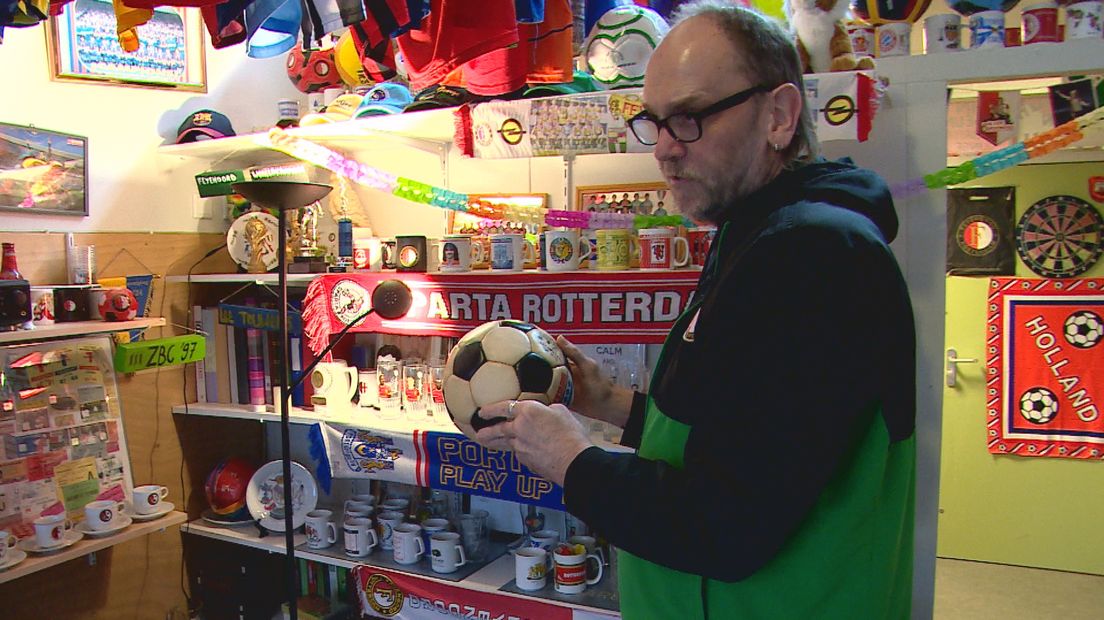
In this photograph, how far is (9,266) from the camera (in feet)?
7.35

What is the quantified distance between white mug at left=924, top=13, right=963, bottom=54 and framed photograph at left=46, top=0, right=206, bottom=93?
2.16 meters

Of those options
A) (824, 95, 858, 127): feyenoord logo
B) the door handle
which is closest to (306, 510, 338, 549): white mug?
(824, 95, 858, 127): feyenoord logo

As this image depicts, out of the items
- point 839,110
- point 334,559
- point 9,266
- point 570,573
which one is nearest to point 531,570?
point 570,573

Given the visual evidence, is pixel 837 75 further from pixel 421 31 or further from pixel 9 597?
pixel 9 597

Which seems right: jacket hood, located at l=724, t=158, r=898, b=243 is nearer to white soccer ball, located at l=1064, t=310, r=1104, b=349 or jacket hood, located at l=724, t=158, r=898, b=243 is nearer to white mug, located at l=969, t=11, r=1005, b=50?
white mug, located at l=969, t=11, r=1005, b=50

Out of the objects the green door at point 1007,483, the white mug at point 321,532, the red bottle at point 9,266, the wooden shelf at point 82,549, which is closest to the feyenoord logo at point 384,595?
the white mug at point 321,532

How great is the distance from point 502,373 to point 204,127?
195 centimetres

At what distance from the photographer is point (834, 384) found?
2.84 feet

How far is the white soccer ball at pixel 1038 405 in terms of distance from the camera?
394cm

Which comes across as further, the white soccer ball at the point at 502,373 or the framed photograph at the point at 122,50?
the framed photograph at the point at 122,50

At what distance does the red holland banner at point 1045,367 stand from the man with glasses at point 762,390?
343cm

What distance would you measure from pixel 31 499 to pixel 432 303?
132cm

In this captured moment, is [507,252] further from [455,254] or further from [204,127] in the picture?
[204,127]

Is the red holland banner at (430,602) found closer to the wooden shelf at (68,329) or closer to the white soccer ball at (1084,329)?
the wooden shelf at (68,329)
